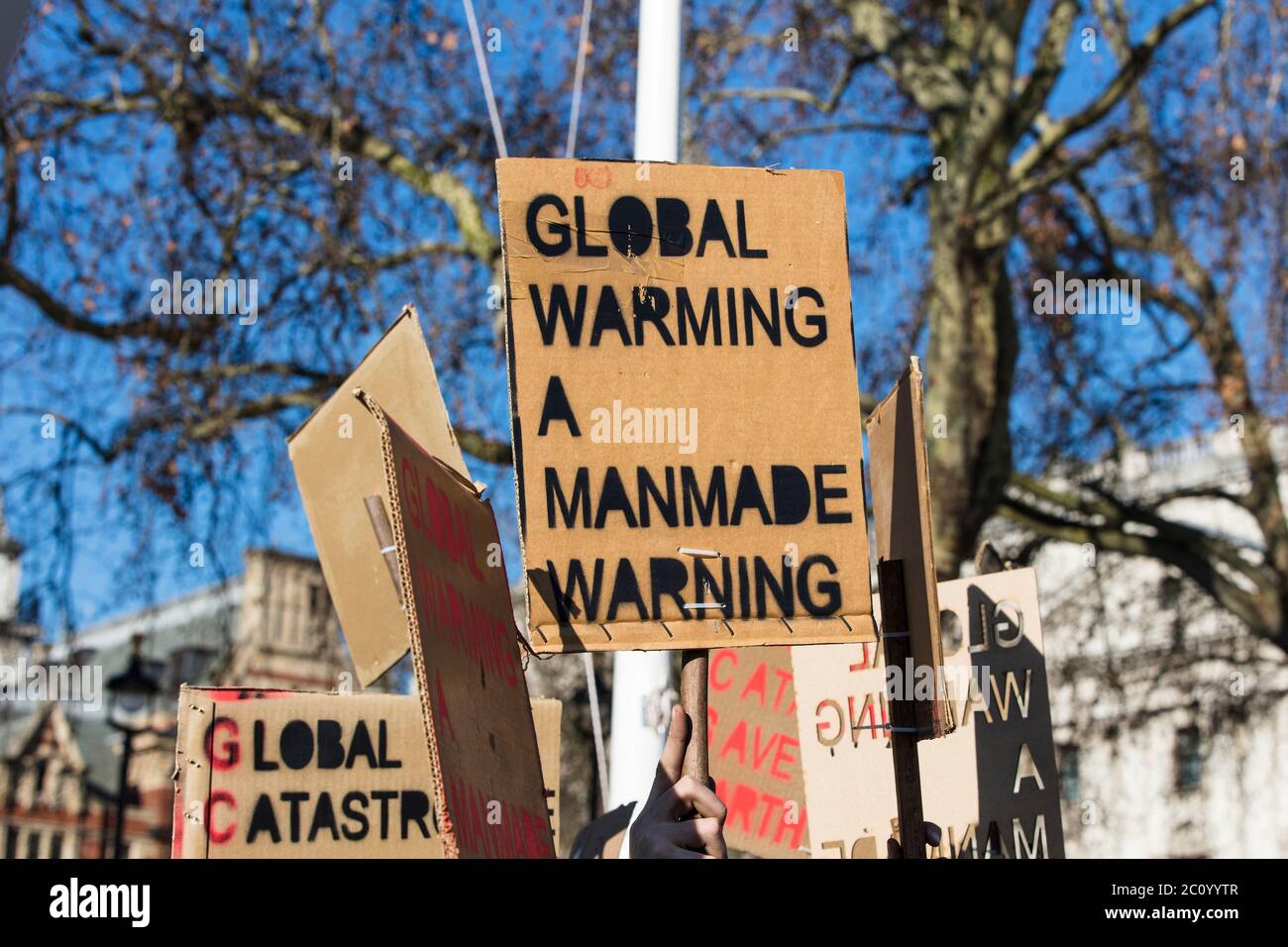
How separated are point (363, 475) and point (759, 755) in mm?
1281

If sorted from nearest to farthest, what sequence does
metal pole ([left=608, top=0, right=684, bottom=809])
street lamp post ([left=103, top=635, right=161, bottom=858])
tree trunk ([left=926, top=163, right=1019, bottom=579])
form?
metal pole ([left=608, top=0, right=684, bottom=809]) → tree trunk ([left=926, top=163, right=1019, bottom=579]) → street lamp post ([left=103, top=635, right=161, bottom=858])

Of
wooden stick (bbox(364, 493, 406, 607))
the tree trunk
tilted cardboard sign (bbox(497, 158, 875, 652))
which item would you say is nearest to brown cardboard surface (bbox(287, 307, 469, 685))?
wooden stick (bbox(364, 493, 406, 607))

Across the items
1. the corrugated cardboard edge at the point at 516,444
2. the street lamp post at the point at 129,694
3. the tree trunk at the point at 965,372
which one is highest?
the tree trunk at the point at 965,372

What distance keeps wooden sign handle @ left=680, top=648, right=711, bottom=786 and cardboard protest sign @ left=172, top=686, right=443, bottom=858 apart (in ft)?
4.89

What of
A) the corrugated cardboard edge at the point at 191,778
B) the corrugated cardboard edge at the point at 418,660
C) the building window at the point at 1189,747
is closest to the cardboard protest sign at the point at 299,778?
the corrugated cardboard edge at the point at 191,778

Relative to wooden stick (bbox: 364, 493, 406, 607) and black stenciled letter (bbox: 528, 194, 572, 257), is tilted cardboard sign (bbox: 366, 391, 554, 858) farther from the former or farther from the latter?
wooden stick (bbox: 364, 493, 406, 607)

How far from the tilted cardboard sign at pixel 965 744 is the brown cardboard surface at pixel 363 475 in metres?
1.09

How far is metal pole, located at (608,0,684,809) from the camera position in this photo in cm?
553

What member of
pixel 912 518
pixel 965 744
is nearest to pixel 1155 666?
pixel 965 744

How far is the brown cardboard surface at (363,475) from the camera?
3895 mm

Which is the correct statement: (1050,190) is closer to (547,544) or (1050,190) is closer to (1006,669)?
(1006,669)

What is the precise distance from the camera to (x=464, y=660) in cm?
253
